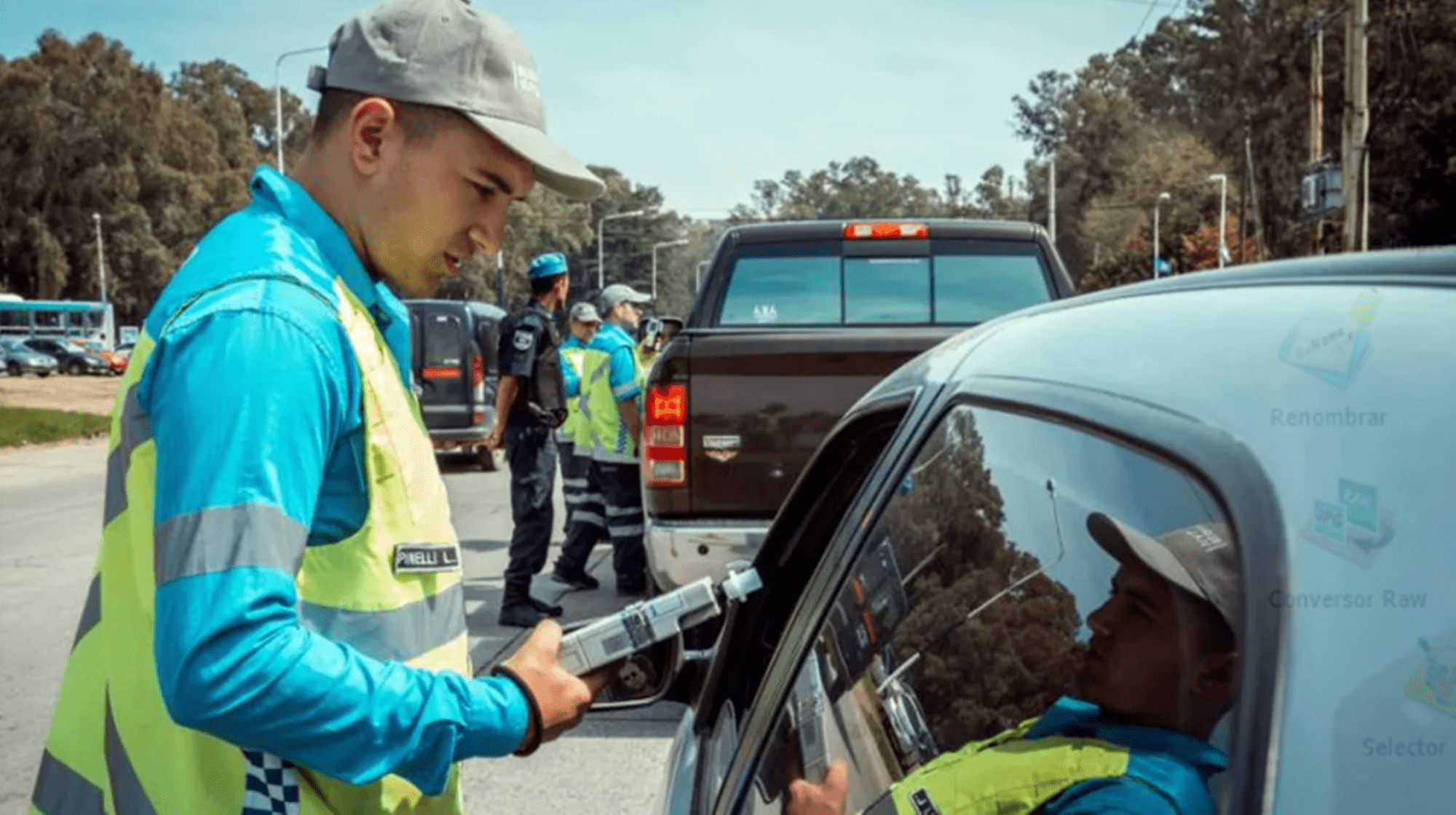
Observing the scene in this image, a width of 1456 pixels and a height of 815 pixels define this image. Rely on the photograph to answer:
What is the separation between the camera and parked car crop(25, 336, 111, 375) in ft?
188

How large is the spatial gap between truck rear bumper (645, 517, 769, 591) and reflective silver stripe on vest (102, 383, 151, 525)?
4.25 meters

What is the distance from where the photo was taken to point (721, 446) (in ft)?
19.5

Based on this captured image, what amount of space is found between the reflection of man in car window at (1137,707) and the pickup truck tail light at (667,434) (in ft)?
15.4

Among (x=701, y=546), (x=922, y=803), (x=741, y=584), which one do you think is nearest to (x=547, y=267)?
(x=701, y=546)

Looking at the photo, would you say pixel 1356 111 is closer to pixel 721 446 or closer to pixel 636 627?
pixel 721 446

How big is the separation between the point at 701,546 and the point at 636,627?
402 cm

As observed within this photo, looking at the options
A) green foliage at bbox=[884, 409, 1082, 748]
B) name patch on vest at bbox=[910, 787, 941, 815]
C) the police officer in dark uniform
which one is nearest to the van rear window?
the police officer in dark uniform

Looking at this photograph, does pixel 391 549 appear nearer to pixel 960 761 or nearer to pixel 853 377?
pixel 960 761

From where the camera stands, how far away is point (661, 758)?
529 centimetres

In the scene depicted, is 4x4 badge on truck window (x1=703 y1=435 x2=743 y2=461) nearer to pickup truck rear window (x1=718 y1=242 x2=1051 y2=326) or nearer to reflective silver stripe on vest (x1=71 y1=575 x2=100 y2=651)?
pickup truck rear window (x1=718 y1=242 x2=1051 y2=326)

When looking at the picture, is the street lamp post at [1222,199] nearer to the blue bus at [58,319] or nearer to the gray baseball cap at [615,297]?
the gray baseball cap at [615,297]

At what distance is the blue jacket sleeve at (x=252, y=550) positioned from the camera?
1.46 metres

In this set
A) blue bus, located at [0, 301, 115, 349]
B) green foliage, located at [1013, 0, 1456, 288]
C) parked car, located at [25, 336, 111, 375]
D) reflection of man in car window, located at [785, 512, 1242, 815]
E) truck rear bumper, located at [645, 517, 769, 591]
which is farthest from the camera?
blue bus, located at [0, 301, 115, 349]

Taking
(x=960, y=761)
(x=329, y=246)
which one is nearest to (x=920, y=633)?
(x=960, y=761)
